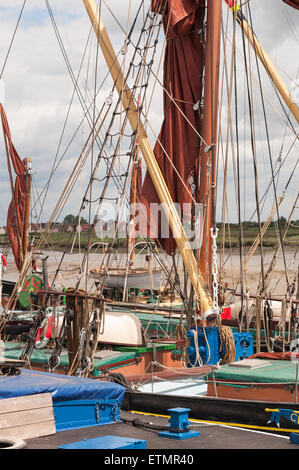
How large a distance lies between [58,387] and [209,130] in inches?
289

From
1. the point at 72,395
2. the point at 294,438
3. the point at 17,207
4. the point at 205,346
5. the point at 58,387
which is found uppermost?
the point at 17,207

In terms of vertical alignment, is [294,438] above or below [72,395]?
below

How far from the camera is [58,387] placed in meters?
9.84

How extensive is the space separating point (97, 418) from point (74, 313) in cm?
314

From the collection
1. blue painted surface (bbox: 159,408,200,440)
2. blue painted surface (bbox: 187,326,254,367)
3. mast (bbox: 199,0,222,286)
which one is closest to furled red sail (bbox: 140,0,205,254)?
mast (bbox: 199,0,222,286)

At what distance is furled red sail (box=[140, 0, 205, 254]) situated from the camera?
1602 centimetres

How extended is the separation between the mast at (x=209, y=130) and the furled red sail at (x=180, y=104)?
67 centimetres

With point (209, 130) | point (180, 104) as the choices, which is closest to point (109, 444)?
point (209, 130)

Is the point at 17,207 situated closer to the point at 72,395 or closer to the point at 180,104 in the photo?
the point at 180,104

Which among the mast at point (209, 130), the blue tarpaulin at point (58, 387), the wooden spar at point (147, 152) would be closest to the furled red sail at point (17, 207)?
the wooden spar at point (147, 152)

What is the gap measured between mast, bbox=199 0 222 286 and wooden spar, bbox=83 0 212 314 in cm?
36

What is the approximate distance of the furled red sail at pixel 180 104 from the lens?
16.0 metres

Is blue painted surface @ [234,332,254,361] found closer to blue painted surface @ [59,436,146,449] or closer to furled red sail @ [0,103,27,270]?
blue painted surface @ [59,436,146,449]
